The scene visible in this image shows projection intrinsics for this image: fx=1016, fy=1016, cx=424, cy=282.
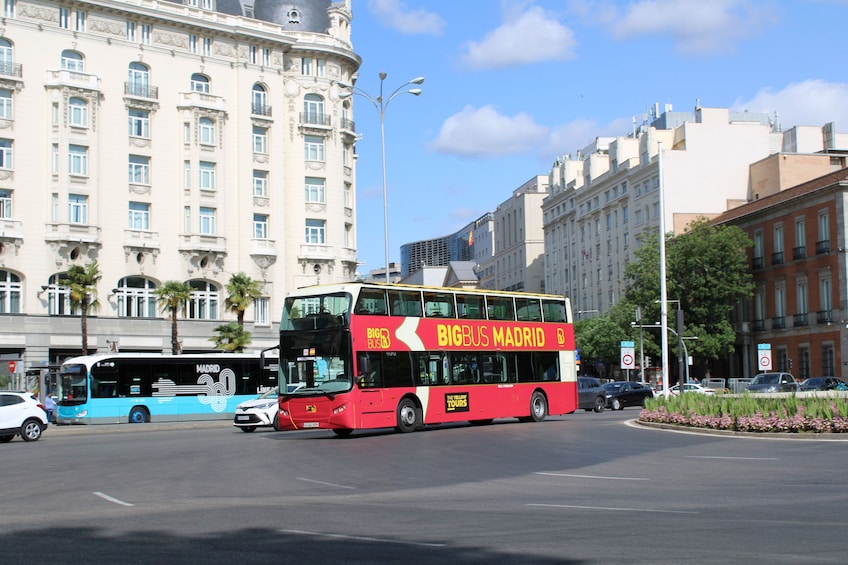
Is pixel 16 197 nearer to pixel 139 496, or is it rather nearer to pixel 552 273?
pixel 139 496

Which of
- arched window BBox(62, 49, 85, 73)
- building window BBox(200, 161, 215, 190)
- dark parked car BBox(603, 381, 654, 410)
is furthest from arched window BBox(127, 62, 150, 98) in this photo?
dark parked car BBox(603, 381, 654, 410)

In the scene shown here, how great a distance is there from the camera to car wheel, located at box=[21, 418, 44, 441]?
3178 centimetres

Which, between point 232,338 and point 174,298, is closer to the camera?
point 174,298

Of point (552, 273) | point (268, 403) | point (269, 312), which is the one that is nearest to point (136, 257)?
point (269, 312)

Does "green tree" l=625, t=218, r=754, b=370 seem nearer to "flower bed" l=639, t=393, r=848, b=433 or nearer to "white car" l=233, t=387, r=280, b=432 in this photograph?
"white car" l=233, t=387, r=280, b=432

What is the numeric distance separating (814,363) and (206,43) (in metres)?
43.4

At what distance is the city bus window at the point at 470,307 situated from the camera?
31166 mm

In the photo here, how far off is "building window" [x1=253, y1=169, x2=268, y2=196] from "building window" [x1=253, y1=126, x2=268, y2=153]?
1481 mm

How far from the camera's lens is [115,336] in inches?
2408

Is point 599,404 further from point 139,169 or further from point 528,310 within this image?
point 139,169

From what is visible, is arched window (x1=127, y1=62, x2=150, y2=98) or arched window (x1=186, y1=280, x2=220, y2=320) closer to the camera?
arched window (x1=127, y1=62, x2=150, y2=98)

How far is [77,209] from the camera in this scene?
60.4 m

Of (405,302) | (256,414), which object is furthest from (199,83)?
(405,302)

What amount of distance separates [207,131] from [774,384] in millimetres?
38270
